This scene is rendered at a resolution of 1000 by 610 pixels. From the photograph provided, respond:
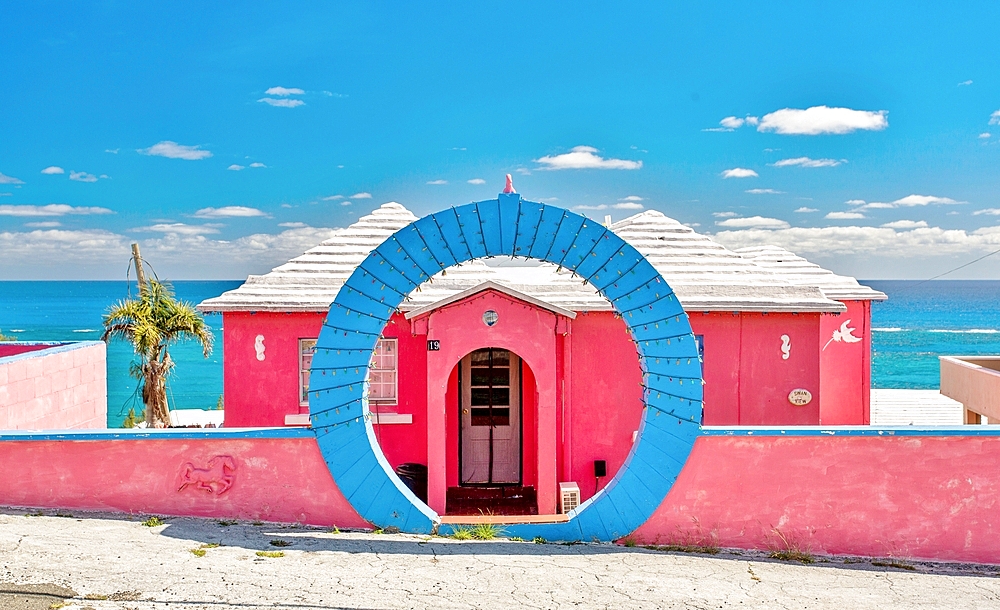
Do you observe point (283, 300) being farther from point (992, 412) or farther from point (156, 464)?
point (992, 412)

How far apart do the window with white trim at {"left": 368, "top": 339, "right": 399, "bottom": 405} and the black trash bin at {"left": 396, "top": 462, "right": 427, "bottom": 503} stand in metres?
1.17

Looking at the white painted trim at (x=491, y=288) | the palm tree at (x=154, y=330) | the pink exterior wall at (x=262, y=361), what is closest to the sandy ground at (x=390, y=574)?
the white painted trim at (x=491, y=288)

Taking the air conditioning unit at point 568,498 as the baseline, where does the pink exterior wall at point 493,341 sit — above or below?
above

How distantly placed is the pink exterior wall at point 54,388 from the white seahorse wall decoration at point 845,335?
1591 cm

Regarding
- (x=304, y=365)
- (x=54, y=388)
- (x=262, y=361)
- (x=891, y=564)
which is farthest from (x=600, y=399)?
(x=54, y=388)

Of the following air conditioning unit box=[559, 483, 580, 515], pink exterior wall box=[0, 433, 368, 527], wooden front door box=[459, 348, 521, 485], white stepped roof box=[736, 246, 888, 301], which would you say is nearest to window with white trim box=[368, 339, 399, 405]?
wooden front door box=[459, 348, 521, 485]

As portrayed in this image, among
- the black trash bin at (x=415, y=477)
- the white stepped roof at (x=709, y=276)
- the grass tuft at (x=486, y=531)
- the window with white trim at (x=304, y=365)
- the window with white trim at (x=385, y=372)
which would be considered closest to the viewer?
the grass tuft at (x=486, y=531)

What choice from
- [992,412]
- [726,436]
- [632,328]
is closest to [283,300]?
[632,328]

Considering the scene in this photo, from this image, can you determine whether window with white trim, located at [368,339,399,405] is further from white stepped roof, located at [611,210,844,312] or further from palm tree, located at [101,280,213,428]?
palm tree, located at [101,280,213,428]

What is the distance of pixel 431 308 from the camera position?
11930mm

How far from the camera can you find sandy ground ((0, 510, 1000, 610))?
646 cm

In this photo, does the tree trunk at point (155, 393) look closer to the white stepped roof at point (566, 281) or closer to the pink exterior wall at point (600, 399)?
the white stepped roof at point (566, 281)

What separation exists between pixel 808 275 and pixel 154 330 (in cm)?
1542

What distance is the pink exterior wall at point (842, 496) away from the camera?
323 inches
